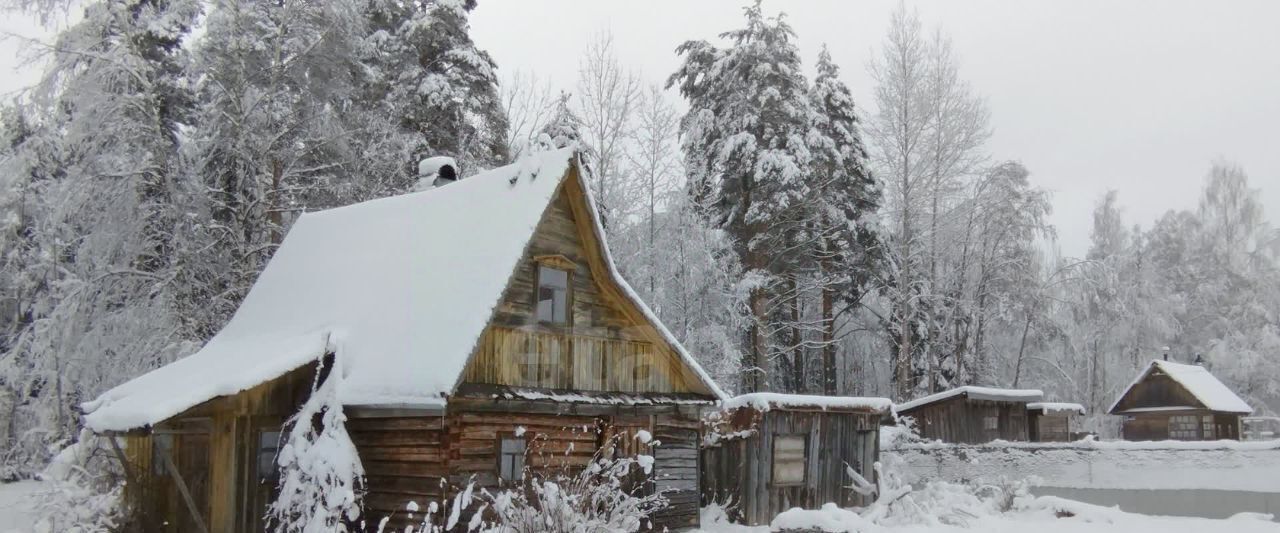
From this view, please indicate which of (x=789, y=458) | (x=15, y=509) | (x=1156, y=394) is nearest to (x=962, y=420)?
(x=789, y=458)

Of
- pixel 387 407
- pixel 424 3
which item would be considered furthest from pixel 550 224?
pixel 424 3

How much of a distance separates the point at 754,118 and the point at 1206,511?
1597 centimetres

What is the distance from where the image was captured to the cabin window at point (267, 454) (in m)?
14.6

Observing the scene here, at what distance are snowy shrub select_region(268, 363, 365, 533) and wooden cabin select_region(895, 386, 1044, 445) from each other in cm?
1961

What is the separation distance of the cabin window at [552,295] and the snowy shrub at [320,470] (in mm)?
3392

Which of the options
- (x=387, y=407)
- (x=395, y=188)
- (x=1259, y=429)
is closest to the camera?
(x=387, y=407)

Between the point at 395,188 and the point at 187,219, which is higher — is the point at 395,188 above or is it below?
above

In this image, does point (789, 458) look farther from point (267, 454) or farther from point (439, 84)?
point (439, 84)

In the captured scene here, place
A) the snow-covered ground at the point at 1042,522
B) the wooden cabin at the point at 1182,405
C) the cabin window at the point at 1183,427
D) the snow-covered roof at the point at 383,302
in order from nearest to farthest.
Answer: the snow-covered roof at the point at 383,302
the snow-covered ground at the point at 1042,522
the wooden cabin at the point at 1182,405
the cabin window at the point at 1183,427

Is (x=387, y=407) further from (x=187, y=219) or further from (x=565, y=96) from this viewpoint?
(x=565, y=96)

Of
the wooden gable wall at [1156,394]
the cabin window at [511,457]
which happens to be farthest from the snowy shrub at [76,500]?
the wooden gable wall at [1156,394]

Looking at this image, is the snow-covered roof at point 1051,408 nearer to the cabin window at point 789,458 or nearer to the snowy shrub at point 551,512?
the cabin window at point 789,458

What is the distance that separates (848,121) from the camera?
35375mm

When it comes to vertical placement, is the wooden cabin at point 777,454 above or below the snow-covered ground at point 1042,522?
above
